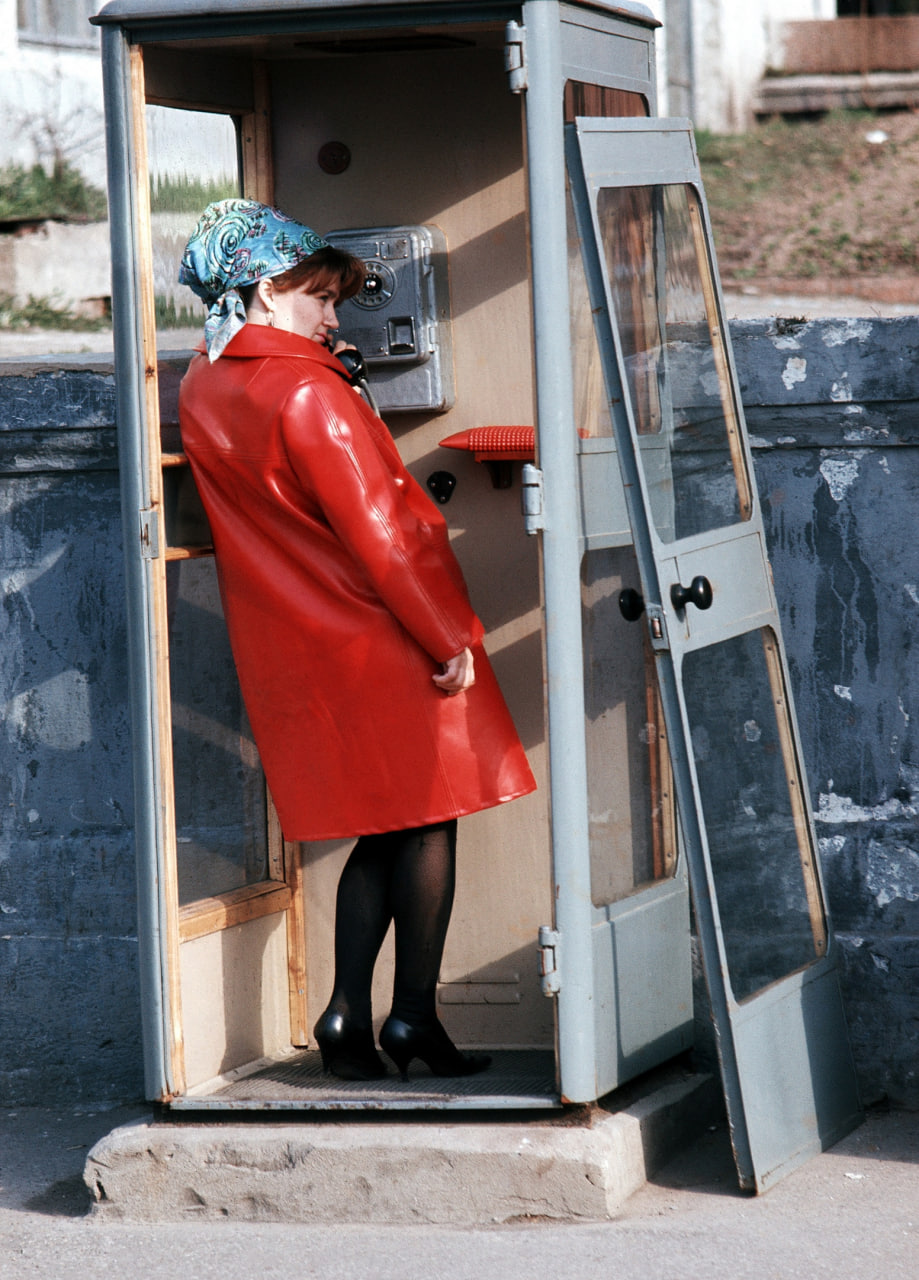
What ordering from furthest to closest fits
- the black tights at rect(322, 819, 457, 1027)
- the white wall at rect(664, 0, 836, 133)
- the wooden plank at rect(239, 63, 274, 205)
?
the white wall at rect(664, 0, 836, 133)
the wooden plank at rect(239, 63, 274, 205)
the black tights at rect(322, 819, 457, 1027)

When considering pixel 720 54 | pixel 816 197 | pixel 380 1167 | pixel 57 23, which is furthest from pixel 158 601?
pixel 720 54

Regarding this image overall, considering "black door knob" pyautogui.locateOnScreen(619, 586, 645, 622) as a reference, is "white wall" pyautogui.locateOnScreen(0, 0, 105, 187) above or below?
above

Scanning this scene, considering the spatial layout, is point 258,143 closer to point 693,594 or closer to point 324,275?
point 324,275

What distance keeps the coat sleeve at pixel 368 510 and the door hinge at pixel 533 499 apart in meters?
0.25

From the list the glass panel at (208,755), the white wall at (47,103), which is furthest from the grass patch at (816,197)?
the glass panel at (208,755)

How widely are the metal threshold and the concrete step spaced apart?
1.6 inches

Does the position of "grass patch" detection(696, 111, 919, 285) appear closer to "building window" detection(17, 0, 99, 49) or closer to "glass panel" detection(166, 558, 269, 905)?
"building window" detection(17, 0, 99, 49)

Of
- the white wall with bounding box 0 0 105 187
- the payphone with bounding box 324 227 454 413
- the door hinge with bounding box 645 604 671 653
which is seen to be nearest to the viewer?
the door hinge with bounding box 645 604 671 653

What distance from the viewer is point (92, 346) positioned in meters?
6.83

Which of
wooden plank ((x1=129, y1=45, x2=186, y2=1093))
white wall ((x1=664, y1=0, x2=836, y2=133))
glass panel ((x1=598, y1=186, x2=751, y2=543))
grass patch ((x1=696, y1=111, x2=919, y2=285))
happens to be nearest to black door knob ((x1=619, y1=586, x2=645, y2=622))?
glass panel ((x1=598, y1=186, x2=751, y2=543))

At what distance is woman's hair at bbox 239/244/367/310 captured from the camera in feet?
11.3

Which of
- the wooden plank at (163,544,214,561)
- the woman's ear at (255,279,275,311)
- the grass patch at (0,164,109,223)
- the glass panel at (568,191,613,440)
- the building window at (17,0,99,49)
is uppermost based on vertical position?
the building window at (17,0,99,49)

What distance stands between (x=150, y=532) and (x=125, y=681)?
82cm

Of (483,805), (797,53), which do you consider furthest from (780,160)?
(483,805)
